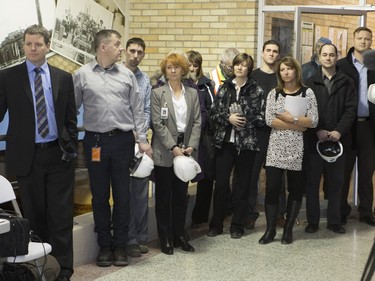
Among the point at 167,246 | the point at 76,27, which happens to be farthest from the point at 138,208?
the point at 76,27

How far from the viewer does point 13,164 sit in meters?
4.73

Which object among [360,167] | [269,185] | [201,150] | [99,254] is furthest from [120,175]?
[360,167]

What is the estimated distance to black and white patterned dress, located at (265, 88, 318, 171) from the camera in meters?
6.17

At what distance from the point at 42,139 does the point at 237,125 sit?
1.94m

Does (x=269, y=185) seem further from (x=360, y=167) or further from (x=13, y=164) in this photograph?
(x=13, y=164)

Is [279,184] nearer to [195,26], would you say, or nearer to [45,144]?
[45,144]

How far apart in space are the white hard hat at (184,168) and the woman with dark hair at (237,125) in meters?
0.66

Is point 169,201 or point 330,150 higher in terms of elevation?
point 330,150

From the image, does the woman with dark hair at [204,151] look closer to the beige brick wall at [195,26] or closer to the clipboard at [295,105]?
the clipboard at [295,105]

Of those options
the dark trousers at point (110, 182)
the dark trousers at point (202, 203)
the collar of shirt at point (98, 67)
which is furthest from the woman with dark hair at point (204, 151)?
the collar of shirt at point (98, 67)

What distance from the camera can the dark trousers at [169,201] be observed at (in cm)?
575

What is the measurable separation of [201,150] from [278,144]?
66 cm

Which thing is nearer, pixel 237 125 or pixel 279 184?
pixel 237 125

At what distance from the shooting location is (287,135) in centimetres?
620
